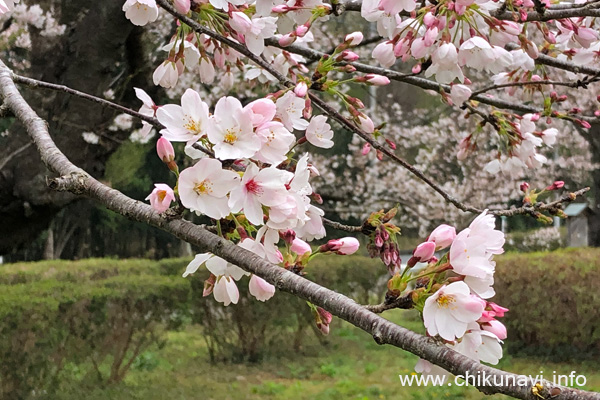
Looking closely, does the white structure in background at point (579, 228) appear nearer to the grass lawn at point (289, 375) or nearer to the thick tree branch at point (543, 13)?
the grass lawn at point (289, 375)

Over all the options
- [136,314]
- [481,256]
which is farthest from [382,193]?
[481,256]

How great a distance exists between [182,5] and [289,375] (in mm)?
4863

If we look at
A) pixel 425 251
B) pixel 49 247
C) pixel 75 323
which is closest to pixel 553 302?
pixel 75 323

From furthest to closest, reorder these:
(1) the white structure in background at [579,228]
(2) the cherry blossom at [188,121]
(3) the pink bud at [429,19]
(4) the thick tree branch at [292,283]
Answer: (1) the white structure in background at [579,228], (3) the pink bud at [429,19], (2) the cherry blossom at [188,121], (4) the thick tree branch at [292,283]

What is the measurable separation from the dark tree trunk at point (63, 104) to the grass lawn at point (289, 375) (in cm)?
138

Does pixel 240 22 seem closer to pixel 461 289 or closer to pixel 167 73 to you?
pixel 167 73

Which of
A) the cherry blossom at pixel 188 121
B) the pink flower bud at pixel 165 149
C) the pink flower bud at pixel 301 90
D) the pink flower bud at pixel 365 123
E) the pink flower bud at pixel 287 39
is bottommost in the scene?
the pink flower bud at pixel 165 149

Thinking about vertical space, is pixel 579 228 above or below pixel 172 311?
above

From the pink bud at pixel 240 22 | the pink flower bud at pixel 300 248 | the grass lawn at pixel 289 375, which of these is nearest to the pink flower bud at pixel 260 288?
the pink flower bud at pixel 300 248

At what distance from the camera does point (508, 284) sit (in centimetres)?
→ 625

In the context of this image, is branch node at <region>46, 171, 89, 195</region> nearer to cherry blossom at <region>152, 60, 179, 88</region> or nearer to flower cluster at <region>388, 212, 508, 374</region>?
flower cluster at <region>388, 212, 508, 374</region>

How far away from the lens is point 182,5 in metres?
1.31

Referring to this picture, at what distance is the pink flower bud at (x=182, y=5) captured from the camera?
4.31ft

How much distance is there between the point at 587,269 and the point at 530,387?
19.5 feet
